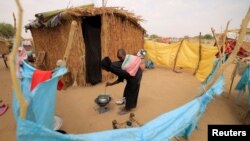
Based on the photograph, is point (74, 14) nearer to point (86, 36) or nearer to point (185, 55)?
point (86, 36)

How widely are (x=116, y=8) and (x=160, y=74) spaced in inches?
137

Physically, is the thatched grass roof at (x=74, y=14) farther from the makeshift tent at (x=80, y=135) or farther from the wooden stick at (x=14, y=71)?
the wooden stick at (x=14, y=71)

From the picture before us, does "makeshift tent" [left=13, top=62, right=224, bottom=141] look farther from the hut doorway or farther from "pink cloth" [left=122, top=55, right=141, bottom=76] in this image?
the hut doorway

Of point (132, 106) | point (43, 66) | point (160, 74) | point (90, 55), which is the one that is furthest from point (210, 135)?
point (43, 66)

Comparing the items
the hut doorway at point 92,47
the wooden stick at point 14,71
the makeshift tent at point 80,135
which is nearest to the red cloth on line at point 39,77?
the makeshift tent at point 80,135

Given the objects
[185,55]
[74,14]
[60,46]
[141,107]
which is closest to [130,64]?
[141,107]

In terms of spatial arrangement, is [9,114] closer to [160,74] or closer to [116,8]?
[116,8]

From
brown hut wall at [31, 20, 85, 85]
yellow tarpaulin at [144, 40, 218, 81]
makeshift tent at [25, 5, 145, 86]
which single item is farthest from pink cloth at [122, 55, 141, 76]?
yellow tarpaulin at [144, 40, 218, 81]

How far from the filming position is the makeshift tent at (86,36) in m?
6.56

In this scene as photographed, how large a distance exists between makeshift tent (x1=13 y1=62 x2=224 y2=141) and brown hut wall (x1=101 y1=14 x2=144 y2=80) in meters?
4.19

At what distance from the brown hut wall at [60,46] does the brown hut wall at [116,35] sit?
86cm

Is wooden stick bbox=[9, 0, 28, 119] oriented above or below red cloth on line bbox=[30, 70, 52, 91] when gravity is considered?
above

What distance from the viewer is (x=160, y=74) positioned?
28.9ft

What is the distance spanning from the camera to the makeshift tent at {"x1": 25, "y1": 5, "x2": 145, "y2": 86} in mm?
6559
